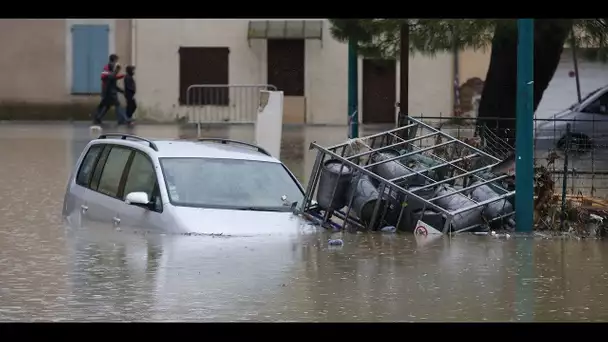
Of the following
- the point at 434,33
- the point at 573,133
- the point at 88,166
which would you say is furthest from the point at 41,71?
the point at 88,166

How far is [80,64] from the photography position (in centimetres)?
3331

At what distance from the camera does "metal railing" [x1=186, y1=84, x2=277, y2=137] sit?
2948 cm

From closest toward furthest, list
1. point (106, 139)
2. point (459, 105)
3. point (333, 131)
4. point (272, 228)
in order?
point (272, 228), point (106, 139), point (333, 131), point (459, 105)

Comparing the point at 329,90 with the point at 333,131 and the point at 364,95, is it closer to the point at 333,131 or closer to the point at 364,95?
the point at 364,95

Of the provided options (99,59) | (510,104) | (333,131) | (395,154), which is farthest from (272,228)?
(99,59)

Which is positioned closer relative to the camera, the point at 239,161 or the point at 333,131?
the point at 239,161

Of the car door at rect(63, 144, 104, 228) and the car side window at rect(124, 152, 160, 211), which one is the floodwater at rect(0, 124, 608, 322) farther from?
the car side window at rect(124, 152, 160, 211)

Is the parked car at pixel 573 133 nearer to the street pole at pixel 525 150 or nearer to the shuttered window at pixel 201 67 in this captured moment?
the street pole at pixel 525 150

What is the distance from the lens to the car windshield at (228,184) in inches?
406

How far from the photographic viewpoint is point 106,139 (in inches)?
468

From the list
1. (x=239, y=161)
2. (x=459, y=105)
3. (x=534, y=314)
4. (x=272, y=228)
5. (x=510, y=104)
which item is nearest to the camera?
(x=534, y=314)

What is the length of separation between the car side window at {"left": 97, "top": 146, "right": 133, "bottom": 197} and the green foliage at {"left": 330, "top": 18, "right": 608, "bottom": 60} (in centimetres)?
312

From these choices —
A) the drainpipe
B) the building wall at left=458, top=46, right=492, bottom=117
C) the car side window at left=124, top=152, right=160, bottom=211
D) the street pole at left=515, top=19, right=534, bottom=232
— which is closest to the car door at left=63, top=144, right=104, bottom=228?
the car side window at left=124, top=152, right=160, bottom=211

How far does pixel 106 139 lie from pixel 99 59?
2194 centimetres
